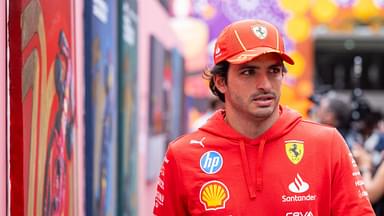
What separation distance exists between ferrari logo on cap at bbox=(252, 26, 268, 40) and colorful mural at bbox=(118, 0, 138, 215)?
102 inches

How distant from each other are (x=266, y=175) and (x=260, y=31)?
1.67 feet

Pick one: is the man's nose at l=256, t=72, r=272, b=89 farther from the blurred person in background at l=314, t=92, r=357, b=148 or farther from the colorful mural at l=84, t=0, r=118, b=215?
the blurred person in background at l=314, t=92, r=357, b=148

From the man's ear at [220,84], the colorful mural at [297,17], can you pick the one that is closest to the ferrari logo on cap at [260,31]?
the man's ear at [220,84]

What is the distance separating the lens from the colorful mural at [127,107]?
5531 mm

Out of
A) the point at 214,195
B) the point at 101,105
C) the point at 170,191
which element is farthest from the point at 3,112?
the point at 101,105

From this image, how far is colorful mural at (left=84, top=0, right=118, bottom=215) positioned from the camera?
4340 mm

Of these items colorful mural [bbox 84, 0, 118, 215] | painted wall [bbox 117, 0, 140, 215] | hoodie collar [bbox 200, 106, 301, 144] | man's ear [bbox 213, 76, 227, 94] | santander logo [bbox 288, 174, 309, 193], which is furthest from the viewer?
painted wall [bbox 117, 0, 140, 215]

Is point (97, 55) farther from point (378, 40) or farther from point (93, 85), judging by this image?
point (378, 40)

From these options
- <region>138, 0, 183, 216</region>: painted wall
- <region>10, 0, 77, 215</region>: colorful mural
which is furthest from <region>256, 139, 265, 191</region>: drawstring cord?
<region>138, 0, 183, 216</region>: painted wall

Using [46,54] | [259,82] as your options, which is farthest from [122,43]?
[259,82]

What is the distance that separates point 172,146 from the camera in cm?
298

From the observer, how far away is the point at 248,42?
2.93 metres

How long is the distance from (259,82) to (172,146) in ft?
1.28

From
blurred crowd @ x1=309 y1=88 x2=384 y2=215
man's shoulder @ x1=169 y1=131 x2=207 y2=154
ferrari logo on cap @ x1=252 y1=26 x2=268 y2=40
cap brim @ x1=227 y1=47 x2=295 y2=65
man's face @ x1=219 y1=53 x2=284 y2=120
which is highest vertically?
ferrari logo on cap @ x1=252 y1=26 x2=268 y2=40
